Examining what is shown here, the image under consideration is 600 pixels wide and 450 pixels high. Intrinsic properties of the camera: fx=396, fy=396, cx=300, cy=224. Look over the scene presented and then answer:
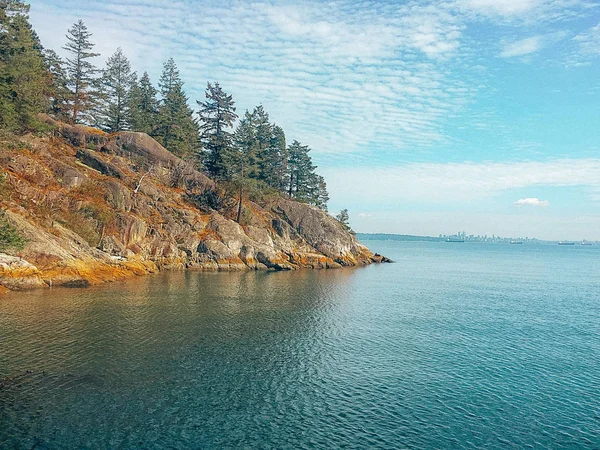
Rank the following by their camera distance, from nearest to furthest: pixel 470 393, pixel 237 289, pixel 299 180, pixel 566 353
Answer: pixel 470 393, pixel 566 353, pixel 237 289, pixel 299 180

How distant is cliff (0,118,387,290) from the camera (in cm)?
5312

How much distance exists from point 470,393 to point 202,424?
16.8m

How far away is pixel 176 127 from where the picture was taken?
97562mm

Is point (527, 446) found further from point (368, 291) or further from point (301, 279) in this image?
point (301, 279)

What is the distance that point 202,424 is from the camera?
2081 centimetres

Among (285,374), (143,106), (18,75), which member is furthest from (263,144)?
(285,374)

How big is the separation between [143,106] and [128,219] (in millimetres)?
48180

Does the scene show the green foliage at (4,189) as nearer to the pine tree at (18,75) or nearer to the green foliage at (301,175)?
the pine tree at (18,75)

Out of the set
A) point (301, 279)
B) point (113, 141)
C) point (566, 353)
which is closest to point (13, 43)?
point (113, 141)

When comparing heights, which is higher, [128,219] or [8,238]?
[128,219]

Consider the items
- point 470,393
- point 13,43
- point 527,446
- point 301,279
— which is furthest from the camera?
point 301,279

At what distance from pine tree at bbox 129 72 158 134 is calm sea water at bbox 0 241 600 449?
5644 cm

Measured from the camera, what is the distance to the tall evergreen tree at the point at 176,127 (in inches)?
3831

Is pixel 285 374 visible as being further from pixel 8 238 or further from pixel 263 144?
pixel 263 144
